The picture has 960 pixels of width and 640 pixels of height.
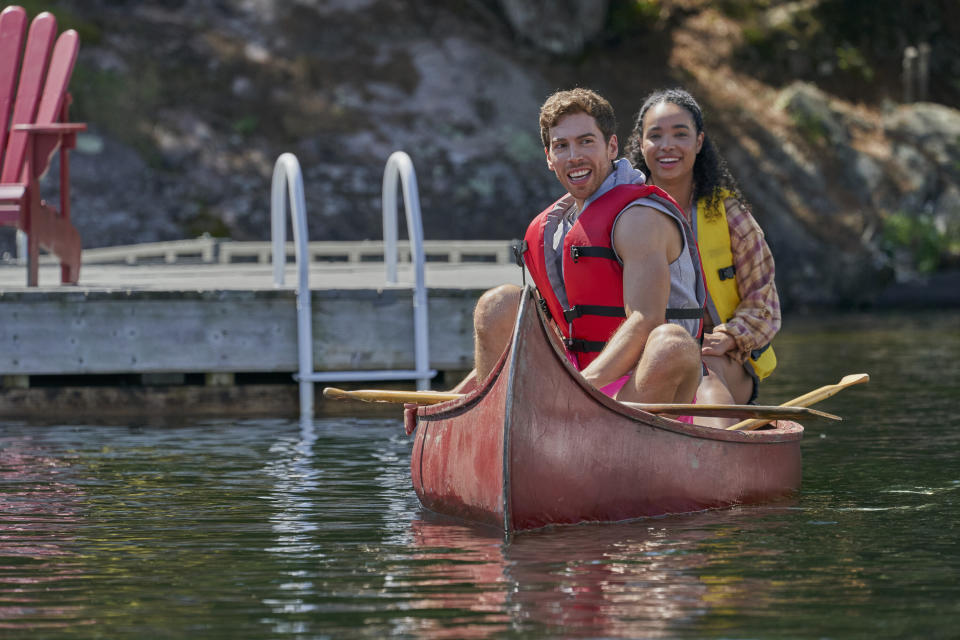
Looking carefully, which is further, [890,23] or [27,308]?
[890,23]

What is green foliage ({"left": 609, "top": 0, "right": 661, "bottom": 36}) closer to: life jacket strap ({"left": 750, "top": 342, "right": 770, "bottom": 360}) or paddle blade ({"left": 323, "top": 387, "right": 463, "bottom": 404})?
life jacket strap ({"left": 750, "top": 342, "right": 770, "bottom": 360})

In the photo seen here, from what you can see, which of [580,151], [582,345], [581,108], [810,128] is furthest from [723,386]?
[810,128]

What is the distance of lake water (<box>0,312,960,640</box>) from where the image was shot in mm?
4742

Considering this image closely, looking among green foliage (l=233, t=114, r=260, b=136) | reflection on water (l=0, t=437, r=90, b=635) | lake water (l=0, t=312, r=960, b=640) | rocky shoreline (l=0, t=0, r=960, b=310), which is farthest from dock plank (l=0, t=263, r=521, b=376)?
green foliage (l=233, t=114, r=260, b=136)

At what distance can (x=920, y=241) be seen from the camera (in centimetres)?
2503

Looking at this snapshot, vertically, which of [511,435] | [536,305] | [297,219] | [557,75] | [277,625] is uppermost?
[557,75]

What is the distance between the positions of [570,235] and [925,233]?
19908mm

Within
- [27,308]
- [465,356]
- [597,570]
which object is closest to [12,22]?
[27,308]

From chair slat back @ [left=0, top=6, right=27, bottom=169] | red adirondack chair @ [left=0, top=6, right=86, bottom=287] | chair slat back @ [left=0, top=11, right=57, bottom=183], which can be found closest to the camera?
red adirondack chair @ [left=0, top=6, right=86, bottom=287]

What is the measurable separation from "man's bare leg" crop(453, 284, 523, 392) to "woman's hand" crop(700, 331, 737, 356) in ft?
3.30

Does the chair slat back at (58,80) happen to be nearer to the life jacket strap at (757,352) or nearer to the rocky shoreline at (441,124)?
the life jacket strap at (757,352)

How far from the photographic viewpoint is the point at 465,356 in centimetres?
1057

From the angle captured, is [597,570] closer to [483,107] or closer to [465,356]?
[465,356]

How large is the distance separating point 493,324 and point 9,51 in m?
7.62
